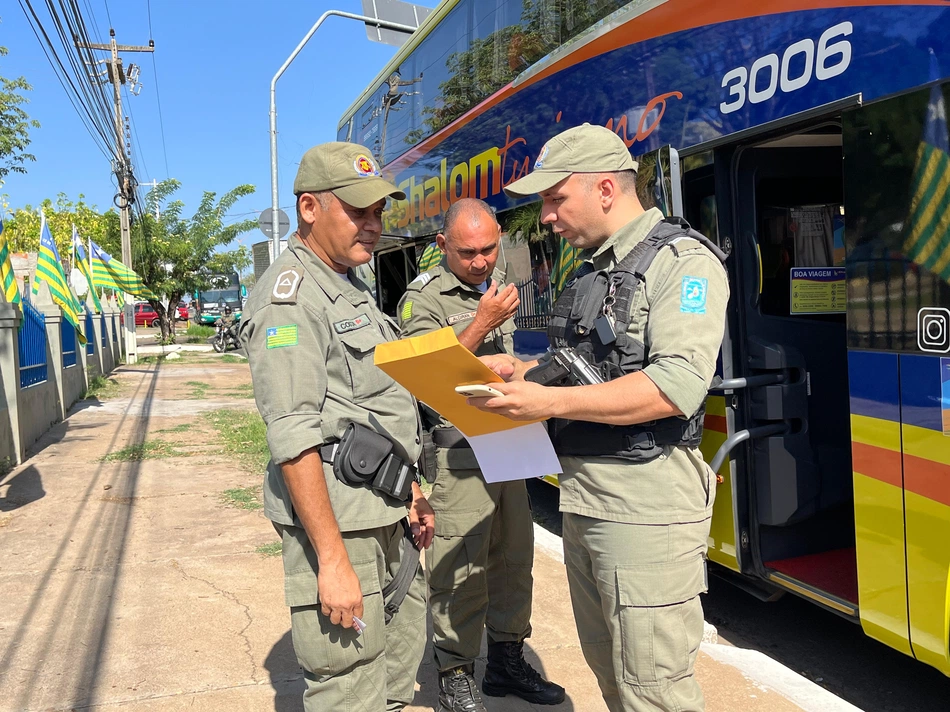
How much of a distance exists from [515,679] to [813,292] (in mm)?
2211

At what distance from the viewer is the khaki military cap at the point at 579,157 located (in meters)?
2.05

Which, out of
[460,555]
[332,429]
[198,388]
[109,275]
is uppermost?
[109,275]

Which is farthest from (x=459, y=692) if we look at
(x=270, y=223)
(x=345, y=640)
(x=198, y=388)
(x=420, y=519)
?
(x=198, y=388)

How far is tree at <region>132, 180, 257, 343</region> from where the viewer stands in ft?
93.2

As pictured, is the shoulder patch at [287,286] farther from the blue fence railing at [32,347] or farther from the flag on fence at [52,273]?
the flag on fence at [52,273]

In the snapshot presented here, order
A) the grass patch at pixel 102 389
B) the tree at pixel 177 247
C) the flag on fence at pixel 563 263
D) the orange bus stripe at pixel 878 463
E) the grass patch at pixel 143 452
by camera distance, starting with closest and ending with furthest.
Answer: the orange bus stripe at pixel 878 463 → the flag on fence at pixel 563 263 → the grass patch at pixel 143 452 → the grass patch at pixel 102 389 → the tree at pixel 177 247

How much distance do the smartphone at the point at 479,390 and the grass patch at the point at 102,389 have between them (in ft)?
42.0

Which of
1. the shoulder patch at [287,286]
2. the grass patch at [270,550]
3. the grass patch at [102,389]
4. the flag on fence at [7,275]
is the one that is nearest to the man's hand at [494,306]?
the shoulder patch at [287,286]

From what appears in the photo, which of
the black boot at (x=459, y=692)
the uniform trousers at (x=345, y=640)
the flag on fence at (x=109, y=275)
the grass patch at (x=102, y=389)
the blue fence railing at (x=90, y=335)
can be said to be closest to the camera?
the uniform trousers at (x=345, y=640)

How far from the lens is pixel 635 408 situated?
72.7 inches

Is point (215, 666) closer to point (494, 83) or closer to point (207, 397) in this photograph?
point (494, 83)

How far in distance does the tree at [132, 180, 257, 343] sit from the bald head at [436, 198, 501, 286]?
2704cm

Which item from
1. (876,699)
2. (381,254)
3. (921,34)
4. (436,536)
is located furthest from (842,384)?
(381,254)

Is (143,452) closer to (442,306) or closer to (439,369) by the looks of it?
(442,306)
